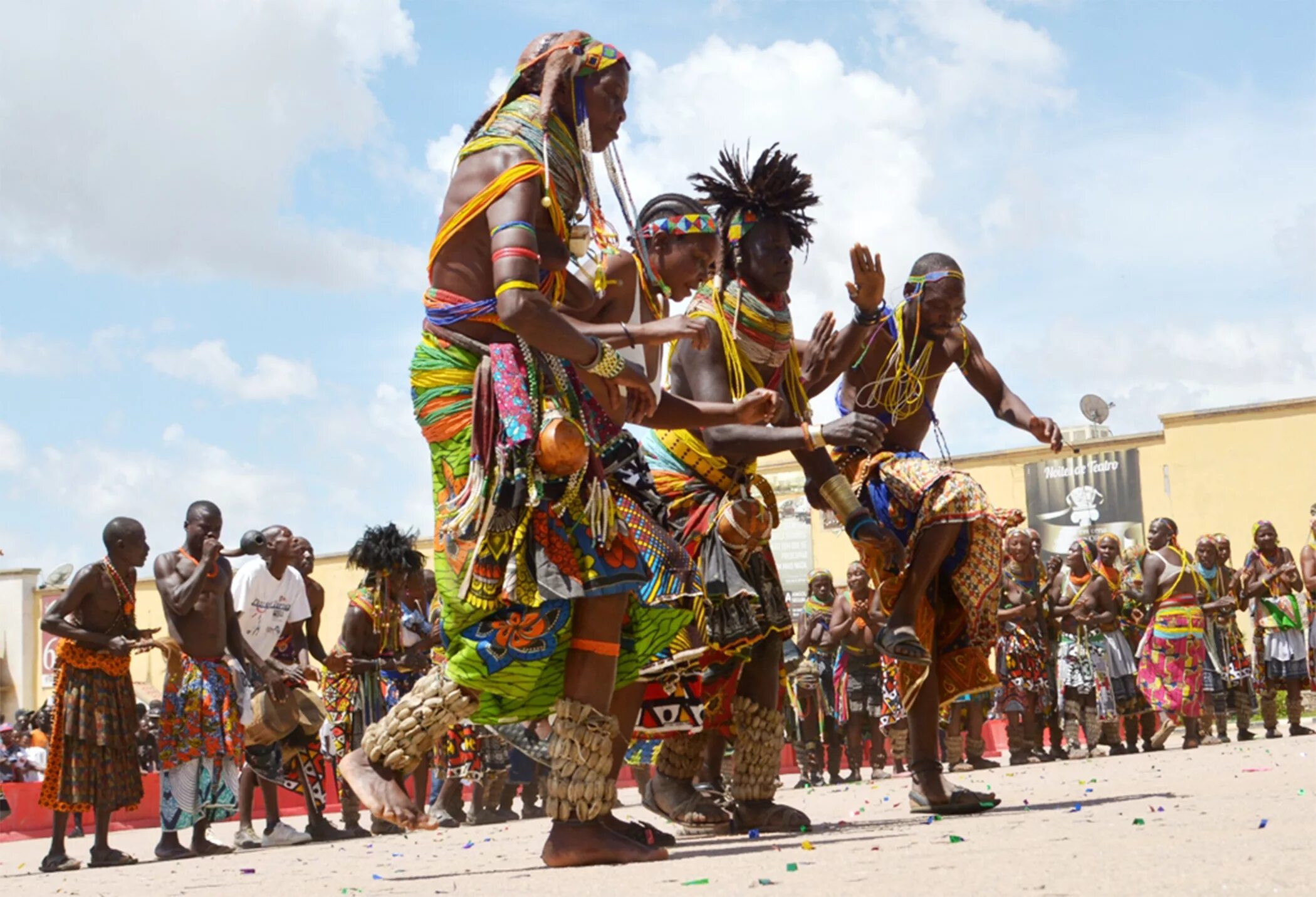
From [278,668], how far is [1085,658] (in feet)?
26.4

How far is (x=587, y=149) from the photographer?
501 cm

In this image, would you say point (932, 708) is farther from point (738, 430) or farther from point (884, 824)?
point (738, 430)

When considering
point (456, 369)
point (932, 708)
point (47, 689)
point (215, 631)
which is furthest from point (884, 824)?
point (47, 689)

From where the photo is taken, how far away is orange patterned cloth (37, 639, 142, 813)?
28.8 ft

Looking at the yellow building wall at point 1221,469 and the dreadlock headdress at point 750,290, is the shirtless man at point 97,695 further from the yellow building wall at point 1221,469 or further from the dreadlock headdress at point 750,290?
the yellow building wall at point 1221,469

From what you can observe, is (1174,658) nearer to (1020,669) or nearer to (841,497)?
(1020,669)

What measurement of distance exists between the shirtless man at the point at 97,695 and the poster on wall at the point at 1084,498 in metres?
27.4

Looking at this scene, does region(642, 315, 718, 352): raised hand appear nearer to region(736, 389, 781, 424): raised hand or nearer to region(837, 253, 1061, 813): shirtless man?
region(736, 389, 781, 424): raised hand

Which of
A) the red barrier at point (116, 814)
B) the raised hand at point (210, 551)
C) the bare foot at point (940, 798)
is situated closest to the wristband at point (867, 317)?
the bare foot at point (940, 798)

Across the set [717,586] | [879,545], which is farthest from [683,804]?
[879,545]

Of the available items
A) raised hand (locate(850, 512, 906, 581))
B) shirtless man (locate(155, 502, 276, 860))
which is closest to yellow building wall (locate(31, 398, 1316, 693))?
shirtless man (locate(155, 502, 276, 860))

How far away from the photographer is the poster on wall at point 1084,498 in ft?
112

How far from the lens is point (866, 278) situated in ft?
21.9

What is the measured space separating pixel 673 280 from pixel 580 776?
232cm
